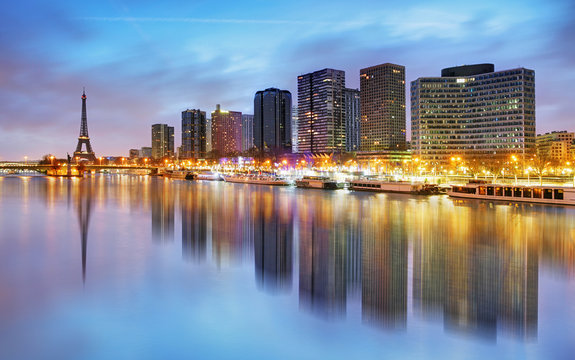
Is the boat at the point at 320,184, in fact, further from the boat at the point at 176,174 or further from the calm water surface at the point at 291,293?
the boat at the point at 176,174

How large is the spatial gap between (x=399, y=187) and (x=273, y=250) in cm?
4879

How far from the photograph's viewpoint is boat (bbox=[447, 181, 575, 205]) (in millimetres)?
43812

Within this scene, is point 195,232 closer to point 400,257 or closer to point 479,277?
point 400,257

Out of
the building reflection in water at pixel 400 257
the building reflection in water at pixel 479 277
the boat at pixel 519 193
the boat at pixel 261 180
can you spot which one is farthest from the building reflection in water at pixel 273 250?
the boat at pixel 261 180

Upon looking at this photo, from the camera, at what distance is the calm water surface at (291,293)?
10.0 meters

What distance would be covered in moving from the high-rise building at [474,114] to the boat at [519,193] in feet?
249

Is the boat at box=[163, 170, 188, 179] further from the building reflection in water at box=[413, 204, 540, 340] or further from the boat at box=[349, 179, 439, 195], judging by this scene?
the building reflection in water at box=[413, 204, 540, 340]

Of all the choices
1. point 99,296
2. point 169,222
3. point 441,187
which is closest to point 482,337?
point 99,296

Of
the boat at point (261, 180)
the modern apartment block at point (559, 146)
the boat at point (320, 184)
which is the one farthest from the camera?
the modern apartment block at point (559, 146)

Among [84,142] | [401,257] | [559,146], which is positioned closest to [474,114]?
[559,146]

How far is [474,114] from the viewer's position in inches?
A: 5133

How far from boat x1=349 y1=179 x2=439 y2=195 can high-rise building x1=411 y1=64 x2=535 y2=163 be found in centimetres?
6699

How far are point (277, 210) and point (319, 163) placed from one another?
4088 inches

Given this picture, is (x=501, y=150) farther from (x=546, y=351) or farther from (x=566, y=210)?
(x=546, y=351)
